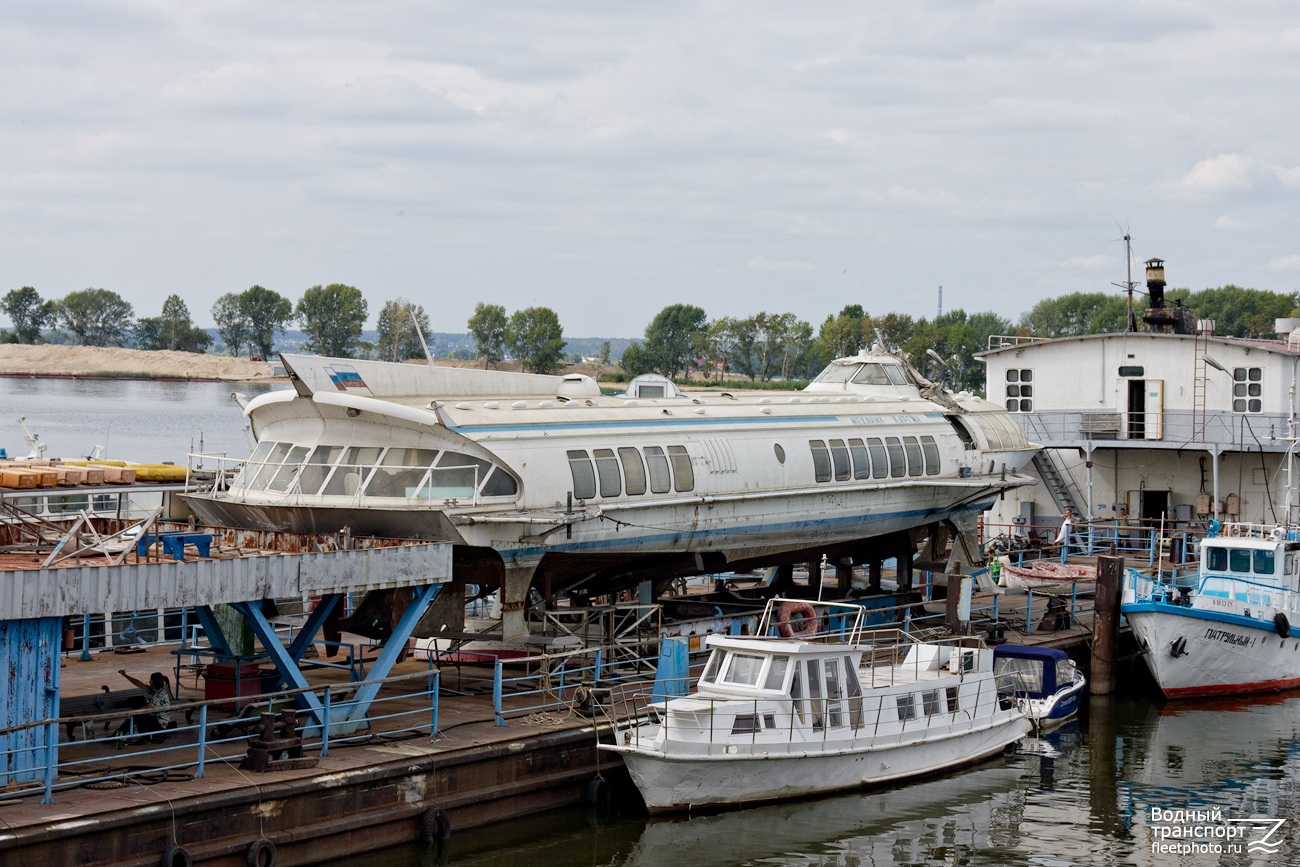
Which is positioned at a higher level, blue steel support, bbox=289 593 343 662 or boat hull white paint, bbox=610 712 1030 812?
blue steel support, bbox=289 593 343 662

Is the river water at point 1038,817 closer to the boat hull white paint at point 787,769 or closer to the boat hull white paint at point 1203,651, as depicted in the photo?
the boat hull white paint at point 787,769

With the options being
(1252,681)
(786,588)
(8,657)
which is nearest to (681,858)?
(8,657)

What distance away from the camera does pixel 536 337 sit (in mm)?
135500

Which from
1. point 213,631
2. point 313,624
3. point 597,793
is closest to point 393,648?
point 313,624

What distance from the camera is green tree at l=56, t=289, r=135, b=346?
17238 cm

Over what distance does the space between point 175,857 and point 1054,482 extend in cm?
3042

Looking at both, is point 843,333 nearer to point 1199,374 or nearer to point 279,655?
point 1199,374

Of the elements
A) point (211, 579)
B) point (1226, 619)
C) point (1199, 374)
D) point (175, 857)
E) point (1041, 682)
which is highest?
point (1199, 374)

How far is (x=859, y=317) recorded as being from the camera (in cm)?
14062

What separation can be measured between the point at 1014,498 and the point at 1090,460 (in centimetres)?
294

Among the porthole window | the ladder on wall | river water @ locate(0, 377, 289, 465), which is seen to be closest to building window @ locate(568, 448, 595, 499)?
the porthole window

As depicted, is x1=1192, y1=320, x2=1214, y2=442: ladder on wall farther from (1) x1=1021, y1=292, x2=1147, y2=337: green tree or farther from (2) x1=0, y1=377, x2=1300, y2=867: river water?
(1) x1=1021, y1=292, x2=1147, y2=337: green tree

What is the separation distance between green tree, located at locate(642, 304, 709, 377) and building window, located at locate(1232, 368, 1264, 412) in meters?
108

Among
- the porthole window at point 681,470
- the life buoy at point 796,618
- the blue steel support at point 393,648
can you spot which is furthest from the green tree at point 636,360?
the blue steel support at point 393,648
